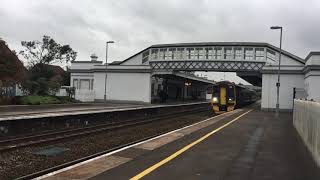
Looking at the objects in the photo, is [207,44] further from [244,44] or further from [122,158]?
[122,158]

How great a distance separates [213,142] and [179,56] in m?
51.5

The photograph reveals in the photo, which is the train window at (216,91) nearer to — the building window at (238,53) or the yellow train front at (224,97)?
the yellow train front at (224,97)

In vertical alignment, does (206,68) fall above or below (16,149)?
above

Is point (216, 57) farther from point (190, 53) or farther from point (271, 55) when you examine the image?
point (271, 55)

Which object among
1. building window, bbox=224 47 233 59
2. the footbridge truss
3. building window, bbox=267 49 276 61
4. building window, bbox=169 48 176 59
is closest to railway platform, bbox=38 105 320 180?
the footbridge truss

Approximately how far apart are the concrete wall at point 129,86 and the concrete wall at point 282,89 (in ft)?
65.8

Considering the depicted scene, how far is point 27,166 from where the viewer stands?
12.6 m

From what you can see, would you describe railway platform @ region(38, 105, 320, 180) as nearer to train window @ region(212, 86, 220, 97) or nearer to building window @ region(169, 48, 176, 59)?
train window @ region(212, 86, 220, 97)

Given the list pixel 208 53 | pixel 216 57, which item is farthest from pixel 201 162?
pixel 208 53

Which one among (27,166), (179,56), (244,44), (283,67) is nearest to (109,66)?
(179,56)

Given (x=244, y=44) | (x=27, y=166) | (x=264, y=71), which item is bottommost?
(x=27, y=166)

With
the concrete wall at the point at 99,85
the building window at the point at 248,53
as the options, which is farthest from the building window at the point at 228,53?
the concrete wall at the point at 99,85

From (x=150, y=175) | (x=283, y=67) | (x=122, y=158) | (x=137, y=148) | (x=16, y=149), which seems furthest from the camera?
(x=283, y=67)

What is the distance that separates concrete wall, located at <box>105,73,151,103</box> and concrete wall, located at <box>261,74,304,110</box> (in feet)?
65.8
